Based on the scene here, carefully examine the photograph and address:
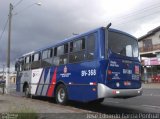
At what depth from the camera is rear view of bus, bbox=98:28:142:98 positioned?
1123cm

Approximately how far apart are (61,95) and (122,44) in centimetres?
411

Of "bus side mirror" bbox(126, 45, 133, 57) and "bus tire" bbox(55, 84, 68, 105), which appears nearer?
"bus side mirror" bbox(126, 45, 133, 57)

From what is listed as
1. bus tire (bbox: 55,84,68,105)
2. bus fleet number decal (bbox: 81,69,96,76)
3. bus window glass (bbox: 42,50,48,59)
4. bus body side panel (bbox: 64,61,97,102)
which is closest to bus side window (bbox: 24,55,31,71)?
bus window glass (bbox: 42,50,48,59)

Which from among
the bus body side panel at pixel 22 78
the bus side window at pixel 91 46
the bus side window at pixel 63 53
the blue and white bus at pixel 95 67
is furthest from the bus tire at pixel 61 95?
the bus body side panel at pixel 22 78

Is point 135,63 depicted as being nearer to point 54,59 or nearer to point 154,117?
point 154,117

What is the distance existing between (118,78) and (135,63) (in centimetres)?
157

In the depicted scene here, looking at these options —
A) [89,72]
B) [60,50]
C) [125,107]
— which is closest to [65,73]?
[60,50]

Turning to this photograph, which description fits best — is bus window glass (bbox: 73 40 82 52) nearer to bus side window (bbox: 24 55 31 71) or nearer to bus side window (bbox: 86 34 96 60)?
bus side window (bbox: 86 34 96 60)

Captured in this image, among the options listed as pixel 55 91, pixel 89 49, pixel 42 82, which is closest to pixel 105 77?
pixel 89 49

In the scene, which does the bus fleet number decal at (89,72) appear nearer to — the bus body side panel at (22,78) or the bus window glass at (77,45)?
the bus window glass at (77,45)

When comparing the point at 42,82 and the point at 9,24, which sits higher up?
the point at 9,24

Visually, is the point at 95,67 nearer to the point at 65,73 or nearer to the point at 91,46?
the point at 91,46

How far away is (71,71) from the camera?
524 inches

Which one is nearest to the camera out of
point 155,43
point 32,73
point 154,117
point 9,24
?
point 154,117
